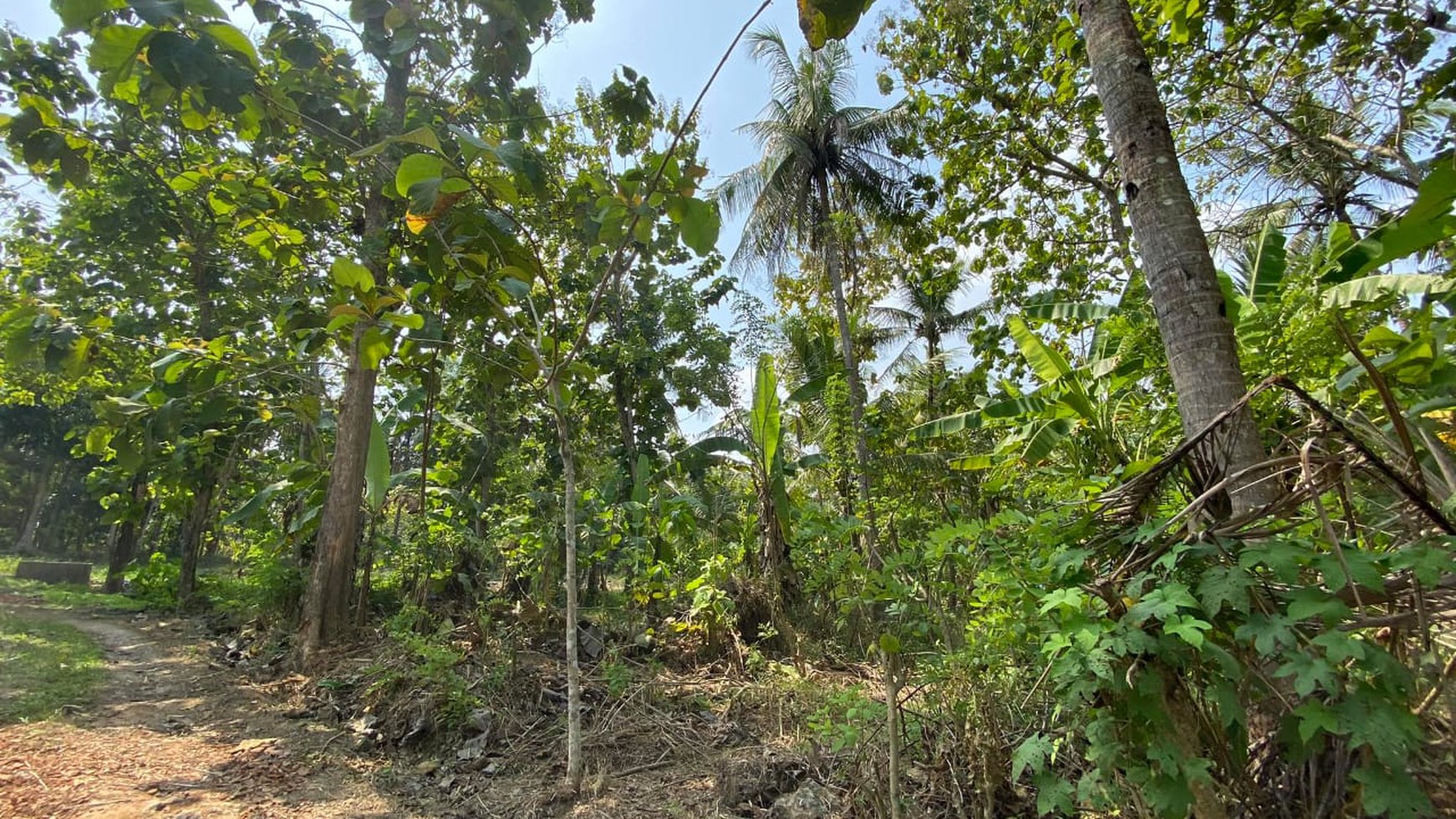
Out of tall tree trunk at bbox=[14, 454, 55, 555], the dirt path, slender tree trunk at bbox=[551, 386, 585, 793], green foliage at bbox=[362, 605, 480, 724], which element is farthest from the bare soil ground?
tall tree trunk at bbox=[14, 454, 55, 555]

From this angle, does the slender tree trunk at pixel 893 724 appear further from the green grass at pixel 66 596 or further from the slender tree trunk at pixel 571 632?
the green grass at pixel 66 596

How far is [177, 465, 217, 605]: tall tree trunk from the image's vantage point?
10.4m

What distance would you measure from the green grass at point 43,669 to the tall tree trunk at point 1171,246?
6.80 metres

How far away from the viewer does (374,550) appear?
6.66m

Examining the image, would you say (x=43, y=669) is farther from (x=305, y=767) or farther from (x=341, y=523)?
(x=305, y=767)

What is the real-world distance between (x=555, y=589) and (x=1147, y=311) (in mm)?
5349

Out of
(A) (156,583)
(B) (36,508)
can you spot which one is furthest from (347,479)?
(B) (36,508)

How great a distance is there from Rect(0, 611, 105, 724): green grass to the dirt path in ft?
0.62

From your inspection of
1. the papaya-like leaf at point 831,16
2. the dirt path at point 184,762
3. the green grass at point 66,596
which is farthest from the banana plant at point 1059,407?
the green grass at point 66,596

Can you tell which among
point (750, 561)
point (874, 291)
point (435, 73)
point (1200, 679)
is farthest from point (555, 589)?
point (874, 291)

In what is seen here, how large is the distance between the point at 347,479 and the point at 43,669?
2.80 metres

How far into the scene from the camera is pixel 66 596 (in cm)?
1175

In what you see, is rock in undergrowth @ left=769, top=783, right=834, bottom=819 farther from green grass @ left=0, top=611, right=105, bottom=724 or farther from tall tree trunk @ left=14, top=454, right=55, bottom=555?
tall tree trunk @ left=14, top=454, right=55, bottom=555

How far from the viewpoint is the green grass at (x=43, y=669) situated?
4320 millimetres
